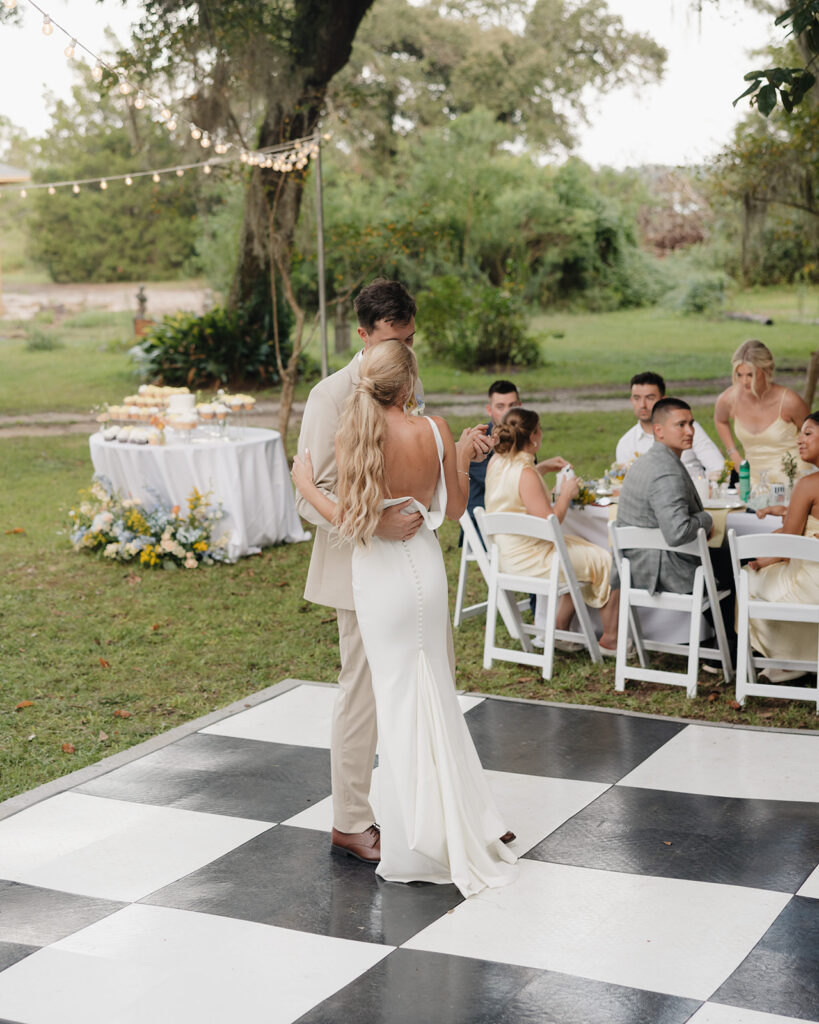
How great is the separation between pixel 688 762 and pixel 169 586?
3.72 meters

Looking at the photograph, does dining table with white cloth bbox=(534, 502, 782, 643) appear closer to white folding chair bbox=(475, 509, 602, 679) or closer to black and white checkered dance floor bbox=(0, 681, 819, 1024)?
white folding chair bbox=(475, 509, 602, 679)

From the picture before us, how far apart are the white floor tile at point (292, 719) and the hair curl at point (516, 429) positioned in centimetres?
111

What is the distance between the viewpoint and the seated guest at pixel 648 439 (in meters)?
5.89

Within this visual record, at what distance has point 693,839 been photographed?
11.4 feet

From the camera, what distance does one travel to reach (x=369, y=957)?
2.85 m

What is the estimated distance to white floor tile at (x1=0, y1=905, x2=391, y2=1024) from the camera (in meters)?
2.64

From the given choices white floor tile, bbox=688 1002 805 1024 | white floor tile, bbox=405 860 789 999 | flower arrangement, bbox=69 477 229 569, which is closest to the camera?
white floor tile, bbox=688 1002 805 1024

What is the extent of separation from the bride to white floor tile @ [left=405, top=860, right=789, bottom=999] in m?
0.14

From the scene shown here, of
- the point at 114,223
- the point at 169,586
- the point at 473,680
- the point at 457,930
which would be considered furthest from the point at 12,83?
the point at 457,930

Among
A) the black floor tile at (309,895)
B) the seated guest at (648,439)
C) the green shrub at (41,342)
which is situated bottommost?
the black floor tile at (309,895)

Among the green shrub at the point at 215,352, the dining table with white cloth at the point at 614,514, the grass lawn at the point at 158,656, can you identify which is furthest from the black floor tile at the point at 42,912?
the green shrub at the point at 215,352

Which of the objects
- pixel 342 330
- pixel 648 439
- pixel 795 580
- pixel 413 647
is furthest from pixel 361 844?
pixel 342 330

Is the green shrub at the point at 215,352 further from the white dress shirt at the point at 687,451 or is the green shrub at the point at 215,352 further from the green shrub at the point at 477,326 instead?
the white dress shirt at the point at 687,451

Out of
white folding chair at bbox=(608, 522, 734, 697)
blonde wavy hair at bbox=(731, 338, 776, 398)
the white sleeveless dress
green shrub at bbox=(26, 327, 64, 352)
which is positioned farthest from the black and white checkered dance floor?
green shrub at bbox=(26, 327, 64, 352)
